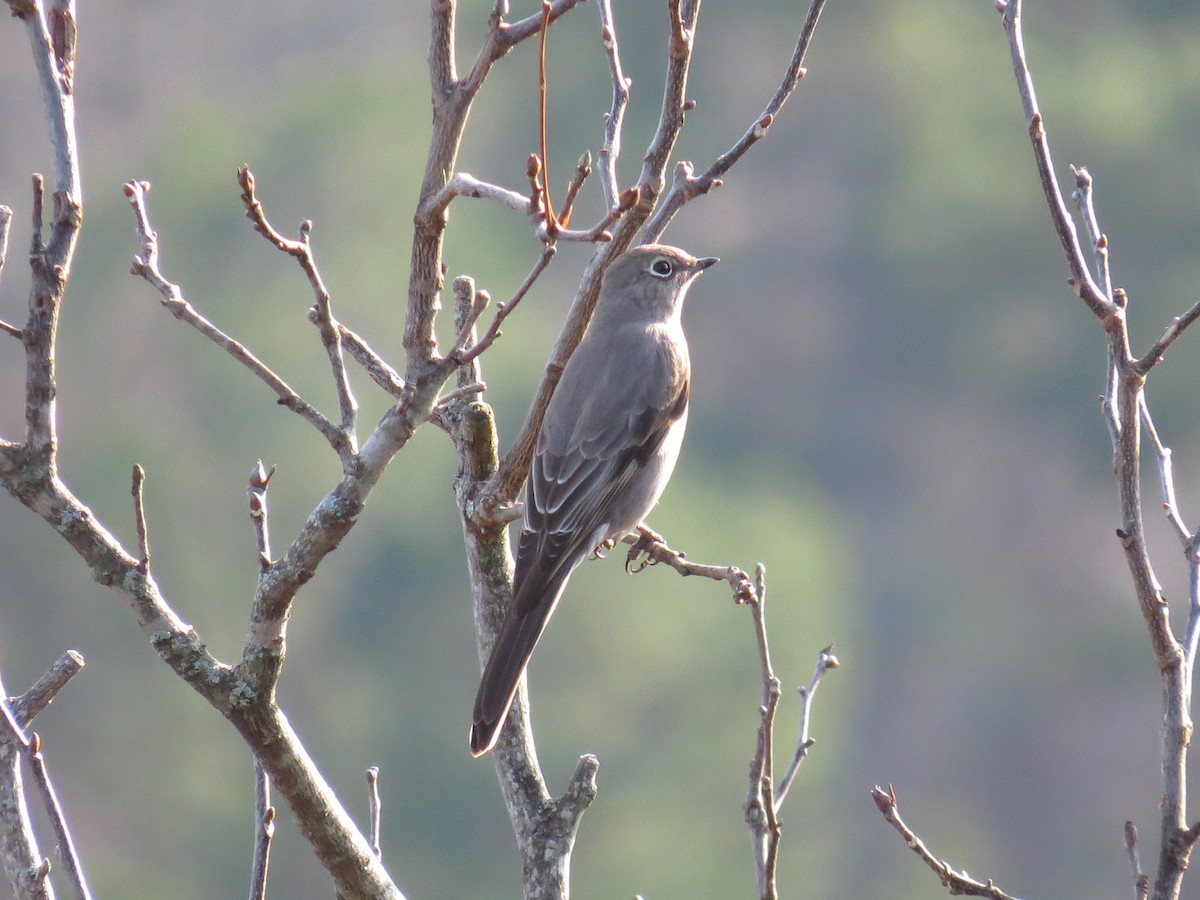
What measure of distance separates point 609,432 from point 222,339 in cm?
233

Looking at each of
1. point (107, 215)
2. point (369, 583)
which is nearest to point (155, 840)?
point (369, 583)

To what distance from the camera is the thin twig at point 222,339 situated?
9.70ft

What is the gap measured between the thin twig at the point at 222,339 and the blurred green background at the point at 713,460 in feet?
57.3

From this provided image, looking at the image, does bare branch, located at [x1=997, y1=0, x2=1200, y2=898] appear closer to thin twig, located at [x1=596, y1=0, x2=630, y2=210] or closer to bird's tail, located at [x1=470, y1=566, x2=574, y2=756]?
thin twig, located at [x1=596, y1=0, x2=630, y2=210]

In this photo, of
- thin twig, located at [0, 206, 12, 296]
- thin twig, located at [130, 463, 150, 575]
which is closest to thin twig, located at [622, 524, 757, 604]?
thin twig, located at [130, 463, 150, 575]

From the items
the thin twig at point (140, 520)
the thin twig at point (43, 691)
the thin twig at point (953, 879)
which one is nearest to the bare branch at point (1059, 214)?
the thin twig at point (953, 879)

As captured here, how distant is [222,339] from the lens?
2.93 metres

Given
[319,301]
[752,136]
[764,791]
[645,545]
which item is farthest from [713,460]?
[319,301]

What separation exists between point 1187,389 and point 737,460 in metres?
8.38

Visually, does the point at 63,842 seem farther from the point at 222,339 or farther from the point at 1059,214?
the point at 1059,214

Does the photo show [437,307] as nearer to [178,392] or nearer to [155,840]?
[155,840]

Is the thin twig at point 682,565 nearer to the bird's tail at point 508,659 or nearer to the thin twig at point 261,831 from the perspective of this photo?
the bird's tail at point 508,659

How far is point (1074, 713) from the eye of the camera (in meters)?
26.4

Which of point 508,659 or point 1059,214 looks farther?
point 508,659
